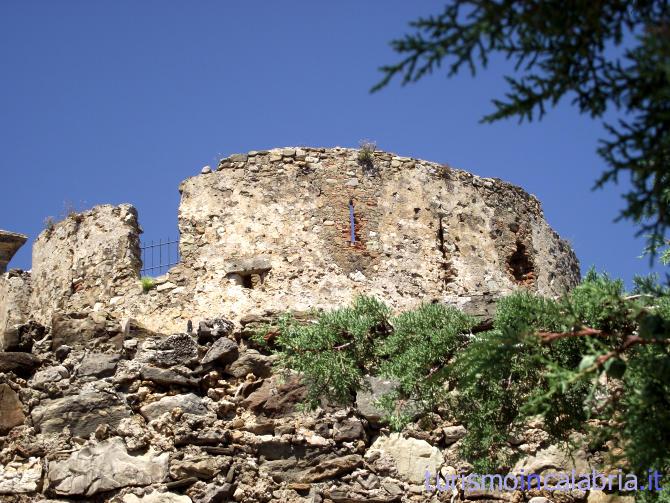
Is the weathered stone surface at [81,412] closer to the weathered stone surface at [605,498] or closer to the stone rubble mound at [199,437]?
the stone rubble mound at [199,437]

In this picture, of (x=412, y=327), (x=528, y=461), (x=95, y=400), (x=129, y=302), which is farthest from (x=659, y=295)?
(x=129, y=302)

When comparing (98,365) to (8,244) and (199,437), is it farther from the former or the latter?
(8,244)

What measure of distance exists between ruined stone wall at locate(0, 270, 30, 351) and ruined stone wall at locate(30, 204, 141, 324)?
270mm

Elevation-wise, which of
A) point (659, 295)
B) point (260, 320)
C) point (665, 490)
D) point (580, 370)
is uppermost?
point (260, 320)

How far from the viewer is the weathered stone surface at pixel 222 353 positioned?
12.6 m

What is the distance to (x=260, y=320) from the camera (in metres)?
13.3

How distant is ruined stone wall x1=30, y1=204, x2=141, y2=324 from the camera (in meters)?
15.8

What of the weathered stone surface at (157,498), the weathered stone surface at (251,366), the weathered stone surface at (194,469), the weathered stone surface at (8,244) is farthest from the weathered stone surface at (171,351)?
the weathered stone surface at (8,244)

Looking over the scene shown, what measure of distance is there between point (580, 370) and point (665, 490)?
3.14 meters

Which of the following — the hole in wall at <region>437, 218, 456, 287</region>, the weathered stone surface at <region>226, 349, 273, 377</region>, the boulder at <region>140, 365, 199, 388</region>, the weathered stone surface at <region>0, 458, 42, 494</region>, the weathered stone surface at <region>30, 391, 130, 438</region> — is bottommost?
the weathered stone surface at <region>0, 458, 42, 494</region>

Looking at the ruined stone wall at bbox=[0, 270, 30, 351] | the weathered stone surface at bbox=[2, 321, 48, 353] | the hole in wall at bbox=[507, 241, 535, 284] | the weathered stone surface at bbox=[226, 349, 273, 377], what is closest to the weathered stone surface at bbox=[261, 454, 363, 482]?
the weathered stone surface at bbox=[226, 349, 273, 377]

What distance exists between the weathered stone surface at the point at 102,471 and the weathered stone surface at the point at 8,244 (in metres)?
8.41

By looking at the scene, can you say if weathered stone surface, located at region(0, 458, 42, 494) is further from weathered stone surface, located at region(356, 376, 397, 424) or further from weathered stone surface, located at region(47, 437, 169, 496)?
weathered stone surface, located at region(356, 376, 397, 424)

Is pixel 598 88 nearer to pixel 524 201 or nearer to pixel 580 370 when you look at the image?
pixel 580 370
